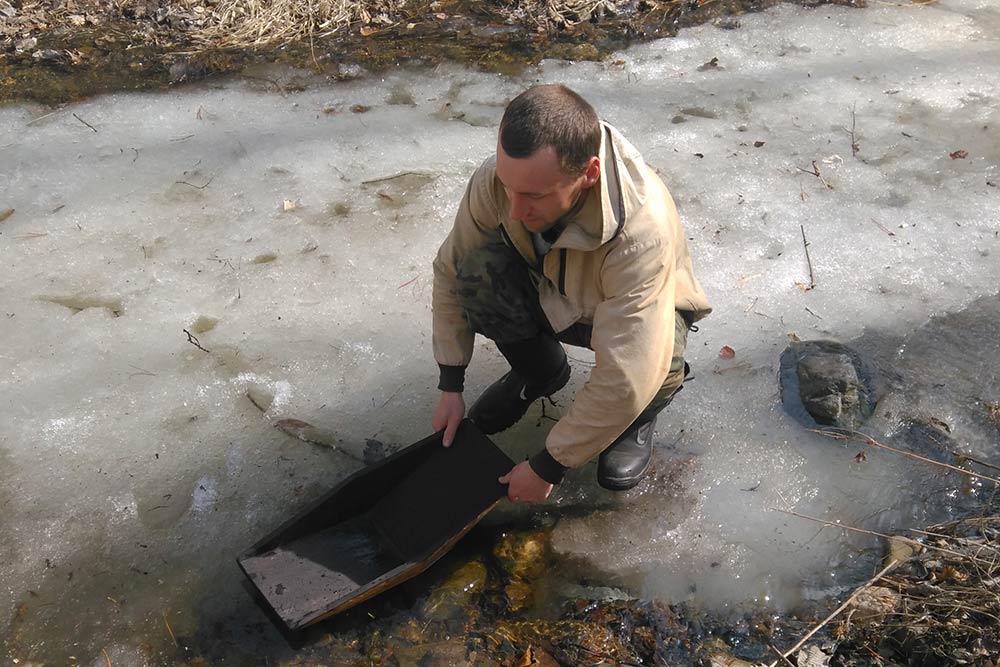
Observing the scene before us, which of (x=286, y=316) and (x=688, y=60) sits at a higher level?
(x=688, y=60)

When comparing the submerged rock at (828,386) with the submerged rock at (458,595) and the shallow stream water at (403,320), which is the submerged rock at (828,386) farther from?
the submerged rock at (458,595)

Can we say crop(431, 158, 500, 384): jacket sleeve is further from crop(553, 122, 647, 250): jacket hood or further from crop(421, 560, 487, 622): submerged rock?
crop(421, 560, 487, 622): submerged rock

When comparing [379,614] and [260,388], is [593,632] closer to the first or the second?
[379,614]

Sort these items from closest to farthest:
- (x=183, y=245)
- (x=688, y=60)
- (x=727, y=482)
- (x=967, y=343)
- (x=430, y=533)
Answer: (x=430, y=533) < (x=727, y=482) < (x=967, y=343) < (x=183, y=245) < (x=688, y=60)

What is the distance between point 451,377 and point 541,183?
763 mm

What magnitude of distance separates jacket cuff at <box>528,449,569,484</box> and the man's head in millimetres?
648

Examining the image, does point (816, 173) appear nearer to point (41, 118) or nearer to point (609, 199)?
point (609, 199)

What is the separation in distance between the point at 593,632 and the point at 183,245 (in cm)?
214

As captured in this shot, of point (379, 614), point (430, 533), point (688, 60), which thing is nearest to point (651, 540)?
point (430, 533)

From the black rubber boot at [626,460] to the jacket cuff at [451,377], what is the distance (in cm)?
49

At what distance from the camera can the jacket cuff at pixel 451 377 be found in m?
2.42

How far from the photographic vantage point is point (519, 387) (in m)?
2.66

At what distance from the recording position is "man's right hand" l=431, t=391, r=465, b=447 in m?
2.42

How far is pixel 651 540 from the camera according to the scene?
2438 millimetres
